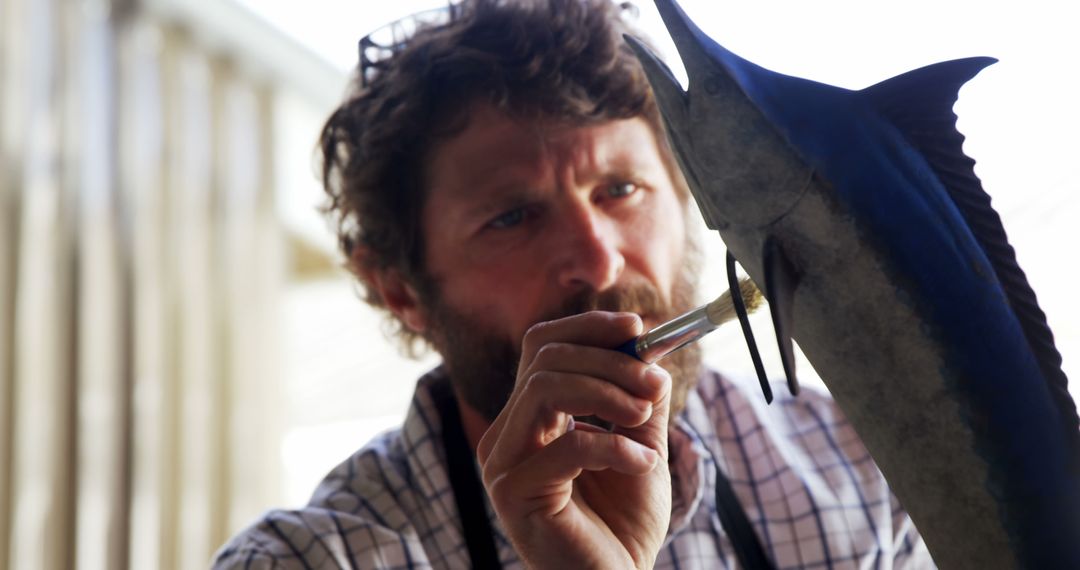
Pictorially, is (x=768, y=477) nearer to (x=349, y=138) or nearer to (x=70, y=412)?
(x=349, y=138)

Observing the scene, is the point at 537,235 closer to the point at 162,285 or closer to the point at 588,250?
the point at 588,250

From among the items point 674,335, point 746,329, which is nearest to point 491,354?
point 674,335

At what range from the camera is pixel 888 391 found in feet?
1.15

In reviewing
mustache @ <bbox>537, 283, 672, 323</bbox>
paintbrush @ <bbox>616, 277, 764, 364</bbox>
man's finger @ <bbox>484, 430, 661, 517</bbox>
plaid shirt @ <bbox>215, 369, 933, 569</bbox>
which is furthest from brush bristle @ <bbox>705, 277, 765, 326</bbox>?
plaid shirt @ <bbox>215, 369, 933, 569</bbox>

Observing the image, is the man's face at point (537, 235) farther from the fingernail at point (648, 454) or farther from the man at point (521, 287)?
the fingernail at point (648, 454)

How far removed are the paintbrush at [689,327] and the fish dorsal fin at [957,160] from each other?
0.27ft

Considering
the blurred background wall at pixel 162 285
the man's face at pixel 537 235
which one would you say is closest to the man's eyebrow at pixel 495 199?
the man's face at pixel 537 235

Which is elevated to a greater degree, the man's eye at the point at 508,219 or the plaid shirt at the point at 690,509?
the man's eye at the point at 508,219

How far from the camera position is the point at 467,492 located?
1.00 m

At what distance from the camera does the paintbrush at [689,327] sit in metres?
0.45

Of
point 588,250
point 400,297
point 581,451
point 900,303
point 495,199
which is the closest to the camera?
point 900,303

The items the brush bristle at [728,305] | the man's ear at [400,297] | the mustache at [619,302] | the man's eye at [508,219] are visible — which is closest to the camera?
the brush bristle at [728,305]

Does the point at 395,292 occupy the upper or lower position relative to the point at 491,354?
upper

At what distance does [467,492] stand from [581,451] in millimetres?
436
